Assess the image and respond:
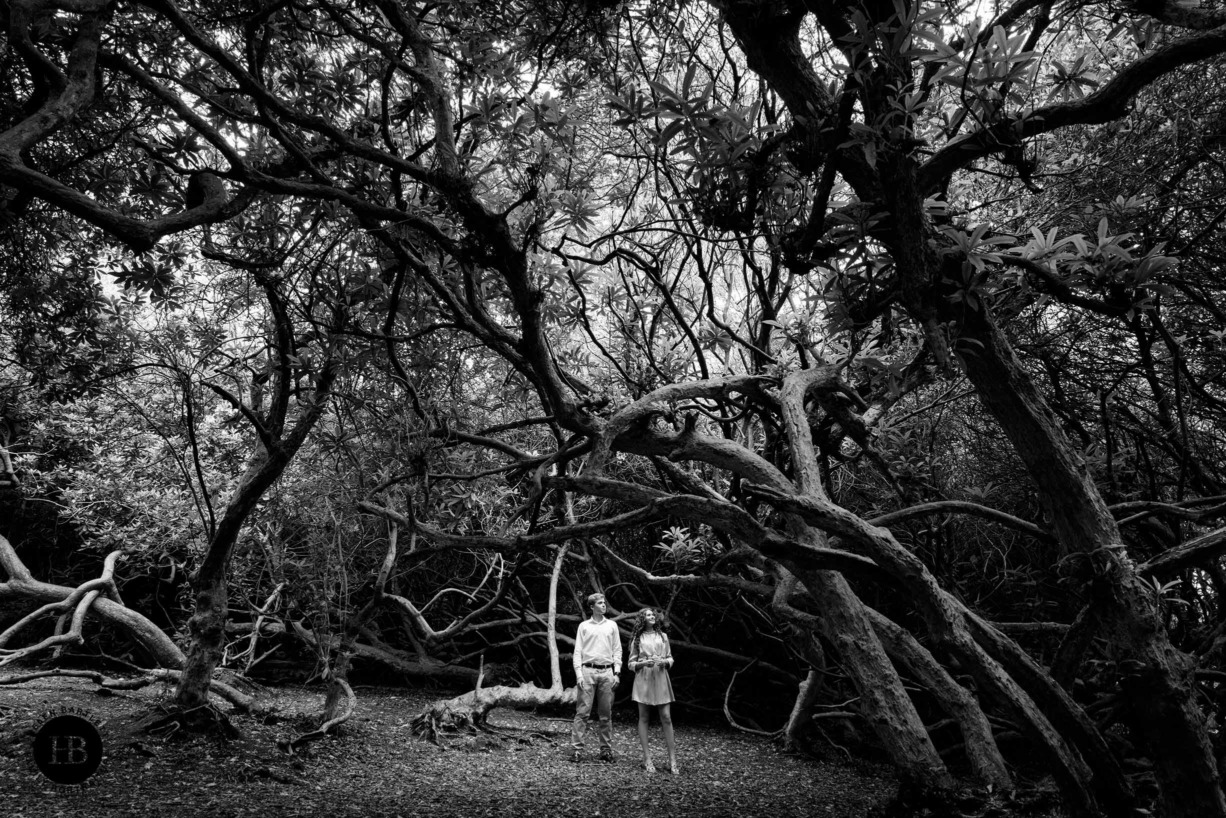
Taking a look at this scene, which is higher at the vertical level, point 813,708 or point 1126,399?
point 1126,399

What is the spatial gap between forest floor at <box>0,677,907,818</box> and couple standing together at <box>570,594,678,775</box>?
0.19 m

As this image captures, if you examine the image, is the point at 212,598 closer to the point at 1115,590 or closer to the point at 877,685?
the point at 877,685

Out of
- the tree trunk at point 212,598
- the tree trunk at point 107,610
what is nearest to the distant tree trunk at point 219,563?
the tree trunk at point 212,598

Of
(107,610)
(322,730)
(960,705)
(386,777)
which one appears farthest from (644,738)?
(107,610)

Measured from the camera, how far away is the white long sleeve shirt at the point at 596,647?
270 inches

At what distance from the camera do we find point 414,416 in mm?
4336

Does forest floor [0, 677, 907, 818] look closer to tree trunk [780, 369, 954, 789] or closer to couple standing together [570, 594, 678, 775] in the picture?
couple standing together [570, 594, 678, 775]

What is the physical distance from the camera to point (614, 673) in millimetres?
6984

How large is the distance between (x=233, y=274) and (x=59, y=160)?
1603 mm

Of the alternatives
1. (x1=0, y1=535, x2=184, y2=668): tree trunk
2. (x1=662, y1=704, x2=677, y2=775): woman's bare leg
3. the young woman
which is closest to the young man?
the young woman

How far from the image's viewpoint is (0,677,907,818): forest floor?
386 centimetres

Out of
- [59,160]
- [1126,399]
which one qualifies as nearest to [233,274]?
[59,160]

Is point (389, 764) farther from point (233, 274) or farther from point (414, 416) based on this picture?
point (233, 274)

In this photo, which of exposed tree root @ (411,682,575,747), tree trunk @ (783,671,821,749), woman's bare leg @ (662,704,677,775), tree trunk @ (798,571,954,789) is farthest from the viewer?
exposed tree root @ (411,682,575,747)
